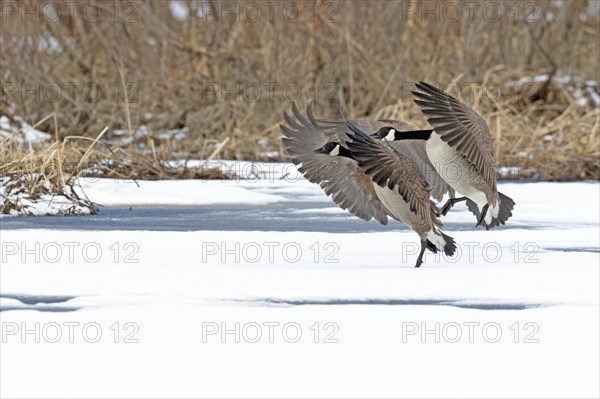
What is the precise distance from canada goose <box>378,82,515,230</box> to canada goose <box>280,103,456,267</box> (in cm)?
18

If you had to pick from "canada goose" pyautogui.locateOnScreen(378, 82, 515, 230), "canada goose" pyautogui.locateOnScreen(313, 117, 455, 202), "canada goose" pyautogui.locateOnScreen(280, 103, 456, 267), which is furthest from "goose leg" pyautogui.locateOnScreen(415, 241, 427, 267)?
"canada goose" pyautogui.locateOnScreen(313, 117, 455, 202)

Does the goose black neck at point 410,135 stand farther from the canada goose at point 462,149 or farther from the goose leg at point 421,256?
the goose leg at point 421,256

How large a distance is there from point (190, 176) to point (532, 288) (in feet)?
16.9

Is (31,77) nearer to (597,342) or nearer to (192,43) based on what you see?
(192,43)

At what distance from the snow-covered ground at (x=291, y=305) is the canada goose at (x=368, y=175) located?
25cm

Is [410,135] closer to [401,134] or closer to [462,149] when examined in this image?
[401,134]

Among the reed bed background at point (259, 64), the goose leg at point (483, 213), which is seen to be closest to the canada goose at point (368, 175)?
the goose leg at point (483, 213)

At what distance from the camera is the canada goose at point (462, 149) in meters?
5.30

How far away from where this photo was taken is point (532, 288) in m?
5.10

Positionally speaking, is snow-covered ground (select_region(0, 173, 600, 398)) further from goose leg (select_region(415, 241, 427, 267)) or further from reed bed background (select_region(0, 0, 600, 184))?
reed bed background (select_region(0, 0, 600, 184))

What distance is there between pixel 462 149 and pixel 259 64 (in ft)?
25.7

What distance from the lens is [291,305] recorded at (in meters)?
4.77

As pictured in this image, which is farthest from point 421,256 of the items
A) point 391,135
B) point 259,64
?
point 259,64

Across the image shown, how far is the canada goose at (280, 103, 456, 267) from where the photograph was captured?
16.7 feet
